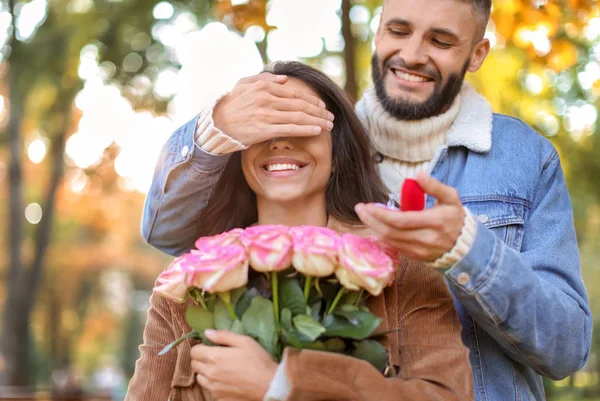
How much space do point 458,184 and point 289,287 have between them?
116 cm

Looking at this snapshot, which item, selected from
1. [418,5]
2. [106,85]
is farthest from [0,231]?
[418,5]

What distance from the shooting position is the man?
235 cm

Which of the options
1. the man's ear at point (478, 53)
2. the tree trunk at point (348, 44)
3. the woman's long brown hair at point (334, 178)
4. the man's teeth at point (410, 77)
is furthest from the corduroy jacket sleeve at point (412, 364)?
the tree trunk at point (348, 44)

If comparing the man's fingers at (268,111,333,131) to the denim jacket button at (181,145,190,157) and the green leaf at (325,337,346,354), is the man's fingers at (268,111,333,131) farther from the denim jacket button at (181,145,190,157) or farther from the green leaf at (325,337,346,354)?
the green leaf at (325,337,346,354)

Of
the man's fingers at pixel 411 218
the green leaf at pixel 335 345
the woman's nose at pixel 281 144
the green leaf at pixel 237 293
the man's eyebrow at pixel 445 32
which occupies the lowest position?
the green leaf at pixel 335 345

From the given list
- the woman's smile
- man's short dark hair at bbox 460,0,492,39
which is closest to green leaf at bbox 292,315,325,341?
the woman's smile

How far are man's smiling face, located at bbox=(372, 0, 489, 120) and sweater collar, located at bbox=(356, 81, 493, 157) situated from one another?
0.19 ft

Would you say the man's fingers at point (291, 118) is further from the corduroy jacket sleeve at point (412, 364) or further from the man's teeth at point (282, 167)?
the corduroy jacket sleeve at point (412, 364)

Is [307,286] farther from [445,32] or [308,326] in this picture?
[445,32]

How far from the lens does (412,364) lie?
7.98 feet

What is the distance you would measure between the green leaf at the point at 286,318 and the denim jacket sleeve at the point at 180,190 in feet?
2.73

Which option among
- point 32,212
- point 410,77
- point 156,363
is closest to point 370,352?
point 156,363

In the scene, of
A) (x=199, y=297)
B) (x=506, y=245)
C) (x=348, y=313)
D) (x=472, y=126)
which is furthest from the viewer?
(x=472, y=126)

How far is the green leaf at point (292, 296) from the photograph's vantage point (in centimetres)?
229
